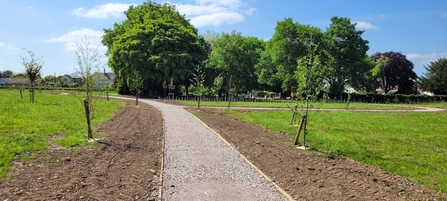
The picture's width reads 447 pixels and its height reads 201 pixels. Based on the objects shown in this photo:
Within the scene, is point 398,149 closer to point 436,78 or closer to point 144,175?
point 144,175

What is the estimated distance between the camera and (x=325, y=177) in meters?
8.38

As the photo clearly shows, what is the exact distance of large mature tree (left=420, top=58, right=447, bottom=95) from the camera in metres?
67.9

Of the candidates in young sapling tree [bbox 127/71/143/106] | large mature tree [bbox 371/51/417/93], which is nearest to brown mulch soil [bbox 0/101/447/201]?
young sapling tree [bbox 127/71/143/106]

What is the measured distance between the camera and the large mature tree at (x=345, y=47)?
195 ft

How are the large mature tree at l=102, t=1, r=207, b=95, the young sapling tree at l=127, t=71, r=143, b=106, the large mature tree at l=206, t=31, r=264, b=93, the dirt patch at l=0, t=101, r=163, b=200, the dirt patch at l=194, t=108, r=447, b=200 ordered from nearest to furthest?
the dirt patch at l=0, t=101, r=163, b=200 < the dirt patch at l=194, t=108, r=447, b=200 < the young sapling tree at l=127, t=71, r=143, b=106 < the large mature tree at l=102, t=1, r=207, b=95 < the large mature tree at l=206, t=31, r=264, b=93

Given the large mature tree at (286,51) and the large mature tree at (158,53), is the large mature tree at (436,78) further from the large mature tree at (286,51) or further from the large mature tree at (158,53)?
the large mature tree at (158,53)

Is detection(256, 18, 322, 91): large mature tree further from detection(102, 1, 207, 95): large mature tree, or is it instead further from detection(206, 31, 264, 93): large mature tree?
detection(102, 1, 207, 95): large mature tree

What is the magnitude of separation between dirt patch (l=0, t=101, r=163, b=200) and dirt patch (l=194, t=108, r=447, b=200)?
294 centimetres

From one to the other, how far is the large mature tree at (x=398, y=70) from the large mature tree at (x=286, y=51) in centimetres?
3409

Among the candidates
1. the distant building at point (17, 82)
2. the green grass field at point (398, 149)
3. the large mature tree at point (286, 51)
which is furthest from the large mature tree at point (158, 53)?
the green grass field at point (398, 149)

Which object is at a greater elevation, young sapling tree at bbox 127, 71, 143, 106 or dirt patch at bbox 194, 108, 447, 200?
young sapling tree at bbox 127, 71, 143, 106

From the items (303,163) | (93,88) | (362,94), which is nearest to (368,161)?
(303,163)

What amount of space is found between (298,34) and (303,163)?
5231 cm

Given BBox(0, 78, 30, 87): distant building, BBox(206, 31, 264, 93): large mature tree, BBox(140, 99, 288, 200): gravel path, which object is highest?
BBox(206, 31, 264, 93): large mature tree
